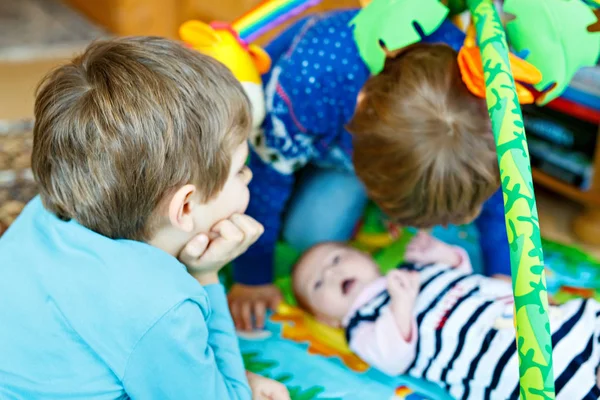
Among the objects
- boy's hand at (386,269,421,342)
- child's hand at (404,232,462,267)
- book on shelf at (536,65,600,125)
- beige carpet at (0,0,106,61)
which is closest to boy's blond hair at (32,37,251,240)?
boy's hand at (386,269,421,342)

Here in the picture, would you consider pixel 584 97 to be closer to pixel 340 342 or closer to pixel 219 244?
pixel 340 342

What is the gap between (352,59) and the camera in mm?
928

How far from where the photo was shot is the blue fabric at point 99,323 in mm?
606

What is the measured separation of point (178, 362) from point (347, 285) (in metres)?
0.46

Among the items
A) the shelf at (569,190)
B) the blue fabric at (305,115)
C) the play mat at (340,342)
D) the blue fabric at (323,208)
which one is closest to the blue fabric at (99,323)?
the play mat at (340,342)

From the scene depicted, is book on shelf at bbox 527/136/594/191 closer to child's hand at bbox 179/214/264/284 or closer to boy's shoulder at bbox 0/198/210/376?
child's hand at bbox 179/214/264/284

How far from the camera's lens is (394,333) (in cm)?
89

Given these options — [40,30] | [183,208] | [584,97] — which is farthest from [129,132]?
[40,30]

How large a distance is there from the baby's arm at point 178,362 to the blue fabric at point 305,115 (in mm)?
357

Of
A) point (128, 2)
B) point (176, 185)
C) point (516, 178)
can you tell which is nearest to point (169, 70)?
point (176, 185)

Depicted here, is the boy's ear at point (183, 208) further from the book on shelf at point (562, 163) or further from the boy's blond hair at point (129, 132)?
the book on shelf at point (562, 163)

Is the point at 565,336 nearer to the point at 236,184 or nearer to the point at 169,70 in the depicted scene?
the point at 236,184

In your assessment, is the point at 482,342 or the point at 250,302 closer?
the point at 482,342

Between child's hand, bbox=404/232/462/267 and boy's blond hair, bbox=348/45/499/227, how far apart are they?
0.70ft
